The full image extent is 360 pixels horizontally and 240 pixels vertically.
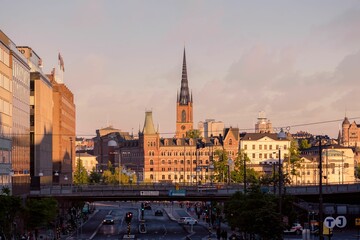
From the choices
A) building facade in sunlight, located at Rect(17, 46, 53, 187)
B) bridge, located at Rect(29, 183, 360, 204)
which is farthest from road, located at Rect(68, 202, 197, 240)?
building facade in sunlight, located at Rect(17, 46, 53, 187)

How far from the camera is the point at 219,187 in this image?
132 meters

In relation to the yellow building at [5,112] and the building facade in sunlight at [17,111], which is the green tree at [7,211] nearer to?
the yellow building at [5,112]

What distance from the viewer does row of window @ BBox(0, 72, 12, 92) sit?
99.6 meters

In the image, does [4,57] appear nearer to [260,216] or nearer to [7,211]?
[7,211]

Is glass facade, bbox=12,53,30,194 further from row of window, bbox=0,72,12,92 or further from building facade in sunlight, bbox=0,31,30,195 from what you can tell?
row of window, bbox=0,72,12,92

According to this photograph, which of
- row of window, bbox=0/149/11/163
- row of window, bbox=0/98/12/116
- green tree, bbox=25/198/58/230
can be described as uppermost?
row of window, bbox=0/98/12/116

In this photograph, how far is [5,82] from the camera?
102312mm

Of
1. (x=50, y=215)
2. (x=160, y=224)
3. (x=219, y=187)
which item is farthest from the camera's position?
(x=160, y=224)

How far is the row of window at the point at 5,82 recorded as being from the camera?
3922 inches

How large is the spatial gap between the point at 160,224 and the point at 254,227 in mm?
66086

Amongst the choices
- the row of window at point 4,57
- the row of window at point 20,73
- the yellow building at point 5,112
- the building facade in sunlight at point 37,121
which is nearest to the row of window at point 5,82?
Result: the yellow building at point 5,112

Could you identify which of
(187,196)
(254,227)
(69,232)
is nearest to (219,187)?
(187,196)

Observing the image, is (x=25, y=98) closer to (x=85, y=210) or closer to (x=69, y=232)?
(x=69, y=232)

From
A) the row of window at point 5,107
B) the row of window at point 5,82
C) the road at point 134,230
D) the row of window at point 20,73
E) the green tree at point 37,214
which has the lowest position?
the road at point 134,230
